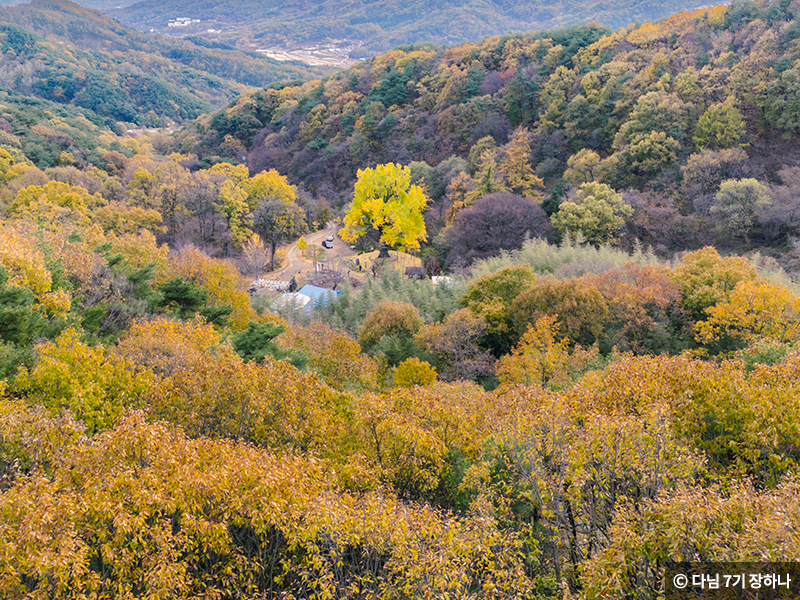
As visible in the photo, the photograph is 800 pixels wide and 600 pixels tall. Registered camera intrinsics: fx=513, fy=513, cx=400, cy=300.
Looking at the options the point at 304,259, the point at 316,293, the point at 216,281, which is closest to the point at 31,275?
the point at 216,281

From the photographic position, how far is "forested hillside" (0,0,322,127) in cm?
11344

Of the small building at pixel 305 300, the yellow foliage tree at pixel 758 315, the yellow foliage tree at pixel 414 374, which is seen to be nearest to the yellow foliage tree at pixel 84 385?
the yellow foliage tree at pixel 414 374

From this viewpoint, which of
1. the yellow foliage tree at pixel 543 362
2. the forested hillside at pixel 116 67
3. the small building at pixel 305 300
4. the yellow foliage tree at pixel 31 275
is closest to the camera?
the yellow foliage tree at pixel 31 275

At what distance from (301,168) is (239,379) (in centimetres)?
6352

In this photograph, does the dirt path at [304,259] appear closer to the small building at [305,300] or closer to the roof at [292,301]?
the small building at [305,300]

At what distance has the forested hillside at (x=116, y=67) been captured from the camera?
372 ft

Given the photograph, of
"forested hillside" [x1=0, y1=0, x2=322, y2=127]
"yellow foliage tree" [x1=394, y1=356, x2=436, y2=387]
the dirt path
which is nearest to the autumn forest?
"yellow foliage tree" [x1=394, y1=356, x2=436, y2=387]

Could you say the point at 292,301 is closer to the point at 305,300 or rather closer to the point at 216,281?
the point at 305,300

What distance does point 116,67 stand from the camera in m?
131

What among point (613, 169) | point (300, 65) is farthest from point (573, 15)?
point (613, 169)

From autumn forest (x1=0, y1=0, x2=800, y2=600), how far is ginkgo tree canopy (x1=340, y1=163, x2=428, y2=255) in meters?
0.33

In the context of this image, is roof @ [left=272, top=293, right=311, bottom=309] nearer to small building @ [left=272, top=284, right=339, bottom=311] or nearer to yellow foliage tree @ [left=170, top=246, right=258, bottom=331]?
small building @ [left=272, top=284, right=339, bottom=311]
